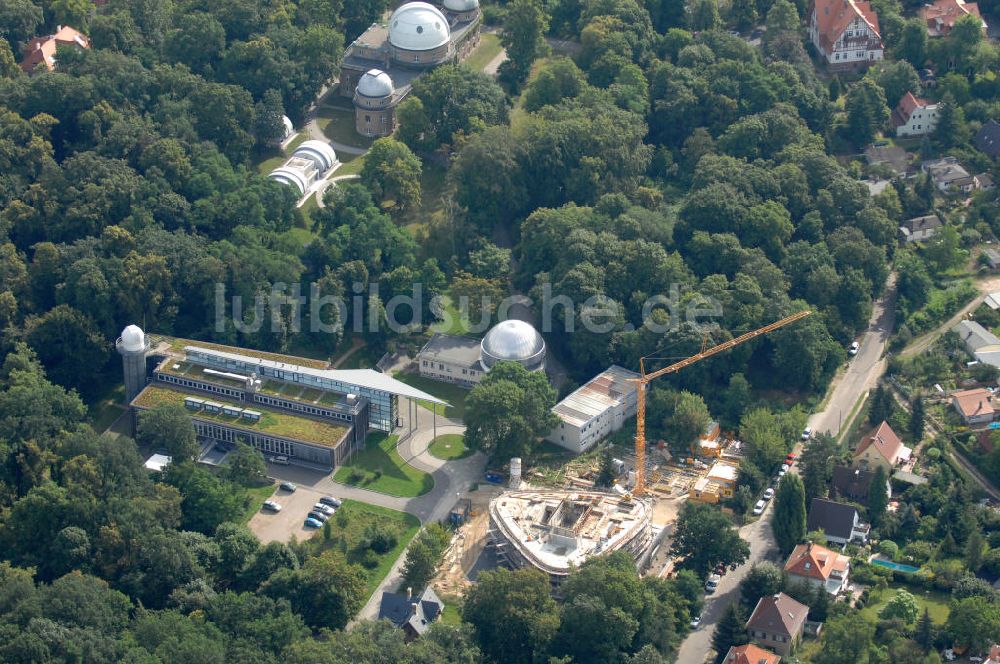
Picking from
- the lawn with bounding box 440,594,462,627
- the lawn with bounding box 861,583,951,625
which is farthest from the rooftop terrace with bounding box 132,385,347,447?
the lawn with bounding box 861,583,951,625

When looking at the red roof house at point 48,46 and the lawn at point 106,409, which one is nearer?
the lawn at point 106,409

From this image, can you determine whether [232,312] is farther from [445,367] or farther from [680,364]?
[680,364]

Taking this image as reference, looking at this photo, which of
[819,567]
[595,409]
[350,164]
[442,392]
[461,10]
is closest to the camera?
[819,567]

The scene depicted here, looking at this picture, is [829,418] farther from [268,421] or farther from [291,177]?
[291,177]

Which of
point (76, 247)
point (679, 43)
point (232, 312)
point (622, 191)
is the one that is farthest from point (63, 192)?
point (679, 43)

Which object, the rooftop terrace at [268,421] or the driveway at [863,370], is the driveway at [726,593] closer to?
the driveway at [863,370]

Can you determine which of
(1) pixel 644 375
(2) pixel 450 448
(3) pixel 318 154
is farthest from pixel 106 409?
(1) pixel 644 375

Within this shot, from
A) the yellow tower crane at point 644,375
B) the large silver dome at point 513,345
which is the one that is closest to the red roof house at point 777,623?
the yellow tower crane at point 644,375
